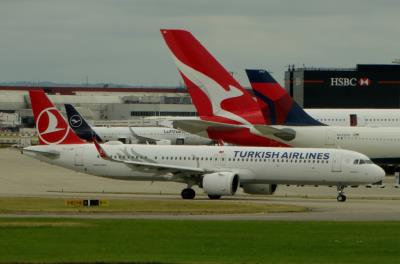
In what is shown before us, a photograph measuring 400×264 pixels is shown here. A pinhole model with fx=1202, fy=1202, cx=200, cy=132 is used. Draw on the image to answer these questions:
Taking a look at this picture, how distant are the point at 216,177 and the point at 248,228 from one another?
20.0 m

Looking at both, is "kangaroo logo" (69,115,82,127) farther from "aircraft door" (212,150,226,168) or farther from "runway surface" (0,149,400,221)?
"aircraft door" (212,150,226,168)

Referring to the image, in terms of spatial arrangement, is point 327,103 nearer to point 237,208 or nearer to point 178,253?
point 237,208

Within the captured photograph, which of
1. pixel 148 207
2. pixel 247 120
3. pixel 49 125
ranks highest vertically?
pixel 247 120

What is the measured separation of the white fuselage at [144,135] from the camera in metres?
142

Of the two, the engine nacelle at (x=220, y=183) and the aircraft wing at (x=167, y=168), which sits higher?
the aircraft wing at (x=167, y=168)

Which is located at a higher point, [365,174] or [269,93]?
[269,93]

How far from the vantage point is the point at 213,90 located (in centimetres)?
8106

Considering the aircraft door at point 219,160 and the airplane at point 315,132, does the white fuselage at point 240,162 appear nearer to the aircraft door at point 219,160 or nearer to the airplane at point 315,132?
the aircraft door at point 219,160

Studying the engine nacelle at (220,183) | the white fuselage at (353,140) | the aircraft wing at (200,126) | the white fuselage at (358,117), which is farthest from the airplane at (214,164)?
the white fuselage at (358,117)

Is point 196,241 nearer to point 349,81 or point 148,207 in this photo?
point 148,207

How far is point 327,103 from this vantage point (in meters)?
120

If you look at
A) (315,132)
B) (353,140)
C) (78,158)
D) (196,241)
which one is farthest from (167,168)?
(196,241)

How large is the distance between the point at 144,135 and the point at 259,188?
7848cm

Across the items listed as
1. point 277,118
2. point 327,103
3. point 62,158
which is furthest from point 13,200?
point 327,103
